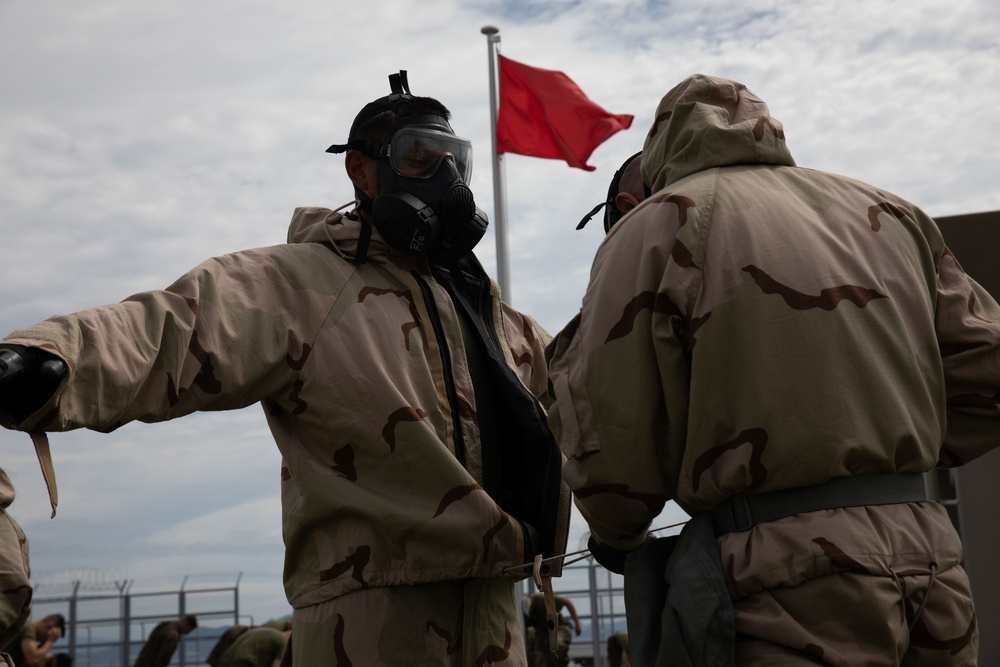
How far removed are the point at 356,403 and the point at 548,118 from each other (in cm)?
797

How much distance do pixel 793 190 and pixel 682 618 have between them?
1.00 metres

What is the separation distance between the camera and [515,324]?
405 centimetres

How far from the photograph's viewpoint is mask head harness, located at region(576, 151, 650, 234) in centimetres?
363

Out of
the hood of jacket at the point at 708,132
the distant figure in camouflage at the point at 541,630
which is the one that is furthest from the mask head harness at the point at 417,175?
the distant figure in camouflage at the point at 541,630

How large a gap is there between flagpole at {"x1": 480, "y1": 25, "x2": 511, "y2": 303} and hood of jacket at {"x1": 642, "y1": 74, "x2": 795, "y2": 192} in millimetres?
7214

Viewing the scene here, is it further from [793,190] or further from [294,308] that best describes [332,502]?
[793,190]

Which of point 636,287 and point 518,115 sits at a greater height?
A: point 518,115

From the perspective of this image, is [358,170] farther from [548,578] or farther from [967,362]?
[967,362]

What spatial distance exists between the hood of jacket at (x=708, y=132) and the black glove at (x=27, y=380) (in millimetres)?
1485

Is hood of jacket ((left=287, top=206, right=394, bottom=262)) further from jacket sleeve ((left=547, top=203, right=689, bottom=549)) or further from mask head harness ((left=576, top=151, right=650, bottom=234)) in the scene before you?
jacket sleeve ((left=547, top=203, right=689, bottom=549))

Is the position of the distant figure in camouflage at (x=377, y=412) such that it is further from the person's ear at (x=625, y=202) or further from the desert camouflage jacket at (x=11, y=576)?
the desert camouflage jacket at (x=11, y=576)

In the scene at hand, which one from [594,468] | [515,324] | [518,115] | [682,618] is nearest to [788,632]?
[682,618]

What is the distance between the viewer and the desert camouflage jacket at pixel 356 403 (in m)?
3.11

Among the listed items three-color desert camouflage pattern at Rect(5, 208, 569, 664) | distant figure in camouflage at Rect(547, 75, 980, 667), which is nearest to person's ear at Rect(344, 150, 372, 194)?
three-color desert camouflage pattern at Rect(5, 208, 569, 664)
